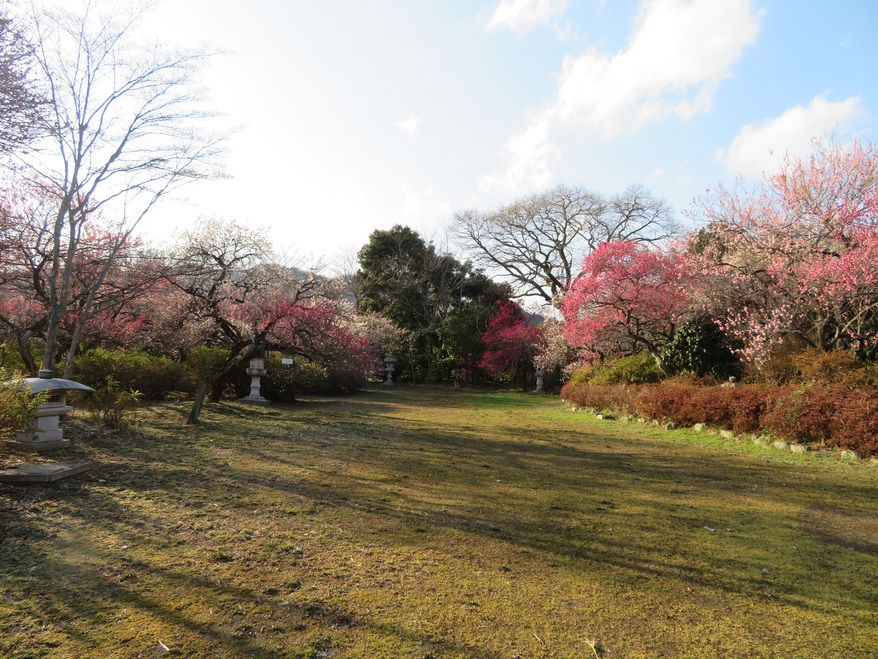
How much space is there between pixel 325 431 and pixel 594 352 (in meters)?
10.2

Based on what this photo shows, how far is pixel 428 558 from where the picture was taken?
125 inches

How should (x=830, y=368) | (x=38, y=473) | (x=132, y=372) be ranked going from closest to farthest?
1. (x=38, y=473)
2. (x=830, y=368)
3. (x=132, y=372)

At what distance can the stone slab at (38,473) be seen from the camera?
4227 millimetres

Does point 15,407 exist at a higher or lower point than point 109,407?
higher

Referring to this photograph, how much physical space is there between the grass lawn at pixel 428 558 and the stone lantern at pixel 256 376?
5656 millimetres

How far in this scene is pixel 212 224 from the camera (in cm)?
1198

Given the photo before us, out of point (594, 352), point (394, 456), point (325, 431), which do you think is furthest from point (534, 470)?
point (594, 352)

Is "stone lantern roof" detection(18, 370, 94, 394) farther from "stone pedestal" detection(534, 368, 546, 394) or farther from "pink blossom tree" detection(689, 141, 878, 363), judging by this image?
"stone pedestal" detection(534, 368, 546, 394)

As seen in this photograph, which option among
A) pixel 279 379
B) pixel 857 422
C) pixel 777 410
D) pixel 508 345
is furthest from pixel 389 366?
pixel 857 422

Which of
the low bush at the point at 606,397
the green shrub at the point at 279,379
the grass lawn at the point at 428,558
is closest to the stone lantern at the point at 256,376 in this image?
the green shrub at the point at 279,379

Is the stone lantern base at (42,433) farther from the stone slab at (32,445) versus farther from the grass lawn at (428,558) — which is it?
the grass lawn at (428,558)

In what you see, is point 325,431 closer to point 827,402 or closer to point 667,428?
point 667,428

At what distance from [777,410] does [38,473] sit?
9.26 metres

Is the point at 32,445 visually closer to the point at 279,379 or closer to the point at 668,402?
the point at 279,379
